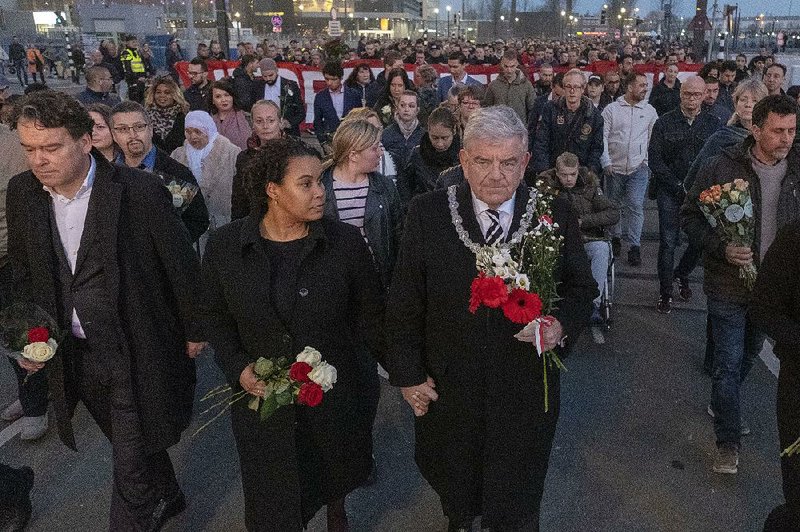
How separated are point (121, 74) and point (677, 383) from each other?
18112mm

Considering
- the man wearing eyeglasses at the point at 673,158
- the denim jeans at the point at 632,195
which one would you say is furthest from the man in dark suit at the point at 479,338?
the denim jeans at the point at 632,195

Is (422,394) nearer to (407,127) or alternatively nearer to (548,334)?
(548,334)

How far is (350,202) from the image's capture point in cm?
444

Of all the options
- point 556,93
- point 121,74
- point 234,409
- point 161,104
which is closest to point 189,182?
point 234,409

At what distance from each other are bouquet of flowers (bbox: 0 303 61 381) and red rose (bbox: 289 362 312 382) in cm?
115

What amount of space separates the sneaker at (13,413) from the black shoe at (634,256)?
20.7 feet

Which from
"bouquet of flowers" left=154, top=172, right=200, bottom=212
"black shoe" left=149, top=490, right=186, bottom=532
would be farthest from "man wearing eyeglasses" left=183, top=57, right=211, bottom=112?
"black shoe" left=149, top=490, right=186, bottom=532

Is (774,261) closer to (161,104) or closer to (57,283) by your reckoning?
(57,283)

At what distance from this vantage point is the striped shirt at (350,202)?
4430 millimetres

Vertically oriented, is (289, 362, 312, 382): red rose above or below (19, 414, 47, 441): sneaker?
above

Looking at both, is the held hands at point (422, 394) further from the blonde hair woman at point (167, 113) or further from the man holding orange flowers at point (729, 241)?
the blonde hair woman at point (167, 113)

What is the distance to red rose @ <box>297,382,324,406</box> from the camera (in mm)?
2818

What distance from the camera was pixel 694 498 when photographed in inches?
159

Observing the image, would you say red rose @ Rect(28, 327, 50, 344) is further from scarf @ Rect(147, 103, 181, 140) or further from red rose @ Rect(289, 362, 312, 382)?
scarf @ Rect(147, 103, 181, 140)
